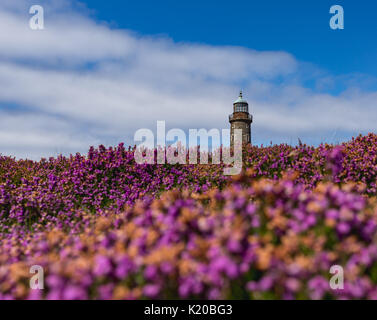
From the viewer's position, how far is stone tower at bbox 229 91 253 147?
4531 centimetres

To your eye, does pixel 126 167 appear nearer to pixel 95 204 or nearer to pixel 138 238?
pixel 95 204

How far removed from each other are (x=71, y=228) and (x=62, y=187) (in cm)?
458

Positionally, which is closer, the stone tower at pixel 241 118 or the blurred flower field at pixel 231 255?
the blurred flower field at pixel 231 255

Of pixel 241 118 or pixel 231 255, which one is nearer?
pixel 231 255

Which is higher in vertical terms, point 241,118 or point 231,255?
point 241,118

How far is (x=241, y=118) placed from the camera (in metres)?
45.7

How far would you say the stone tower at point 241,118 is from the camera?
45.3 metres

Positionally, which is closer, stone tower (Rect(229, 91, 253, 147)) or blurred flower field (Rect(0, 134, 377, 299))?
blurred flower field (Rect(0, 134, 377, 299))

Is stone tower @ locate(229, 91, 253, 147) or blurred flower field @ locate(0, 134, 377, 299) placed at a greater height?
stone tower @ locate(229, 91, 253, 147)

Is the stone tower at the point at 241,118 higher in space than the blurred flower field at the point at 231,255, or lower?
higher

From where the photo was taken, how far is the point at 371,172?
949cm
